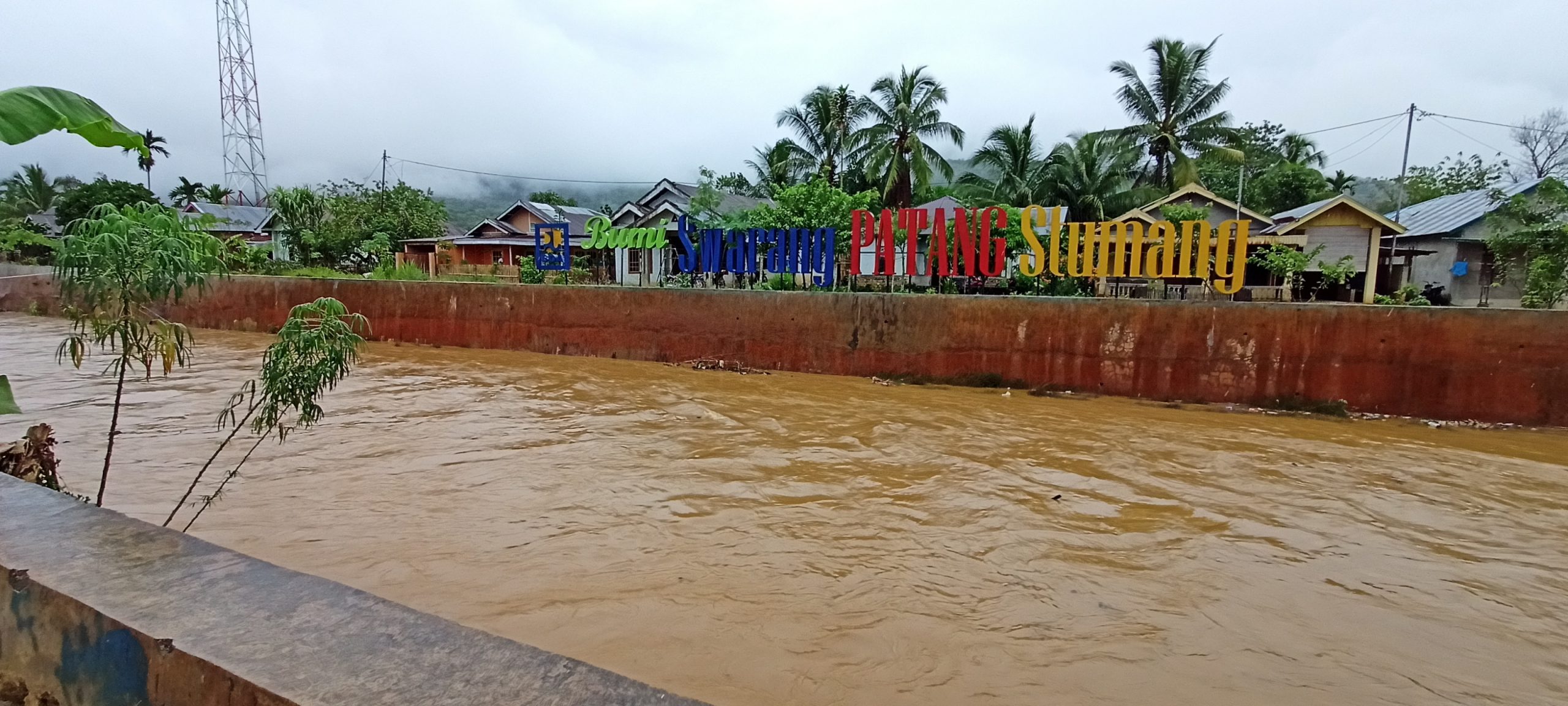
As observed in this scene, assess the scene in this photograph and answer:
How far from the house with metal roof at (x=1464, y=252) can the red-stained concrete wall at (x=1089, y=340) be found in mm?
10597

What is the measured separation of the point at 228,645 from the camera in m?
1.87

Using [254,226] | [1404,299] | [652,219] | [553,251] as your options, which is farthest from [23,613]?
[254,226]

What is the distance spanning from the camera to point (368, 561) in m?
4.86

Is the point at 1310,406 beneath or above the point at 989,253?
beneath

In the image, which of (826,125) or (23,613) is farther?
(826,125)

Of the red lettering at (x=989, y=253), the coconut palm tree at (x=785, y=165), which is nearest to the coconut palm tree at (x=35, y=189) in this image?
the coconut palm tree at (x=785, y=165)

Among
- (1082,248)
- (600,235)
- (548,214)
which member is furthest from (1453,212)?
(548,214)

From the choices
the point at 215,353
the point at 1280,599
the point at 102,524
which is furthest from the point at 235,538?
the point at 215,353

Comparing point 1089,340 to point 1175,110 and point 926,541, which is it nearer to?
Answer: point 926,541

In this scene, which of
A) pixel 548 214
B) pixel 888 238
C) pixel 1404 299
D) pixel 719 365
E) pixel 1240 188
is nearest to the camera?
pixel 1404 299

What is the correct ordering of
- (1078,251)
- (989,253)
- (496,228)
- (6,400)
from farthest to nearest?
(496,228), (989,253), (1078,251), (6,400)

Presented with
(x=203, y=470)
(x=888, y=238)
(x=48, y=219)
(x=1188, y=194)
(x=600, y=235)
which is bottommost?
(x=203, y=470)

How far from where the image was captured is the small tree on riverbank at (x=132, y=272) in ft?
11.3

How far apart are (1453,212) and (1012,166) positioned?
13.8 meters
